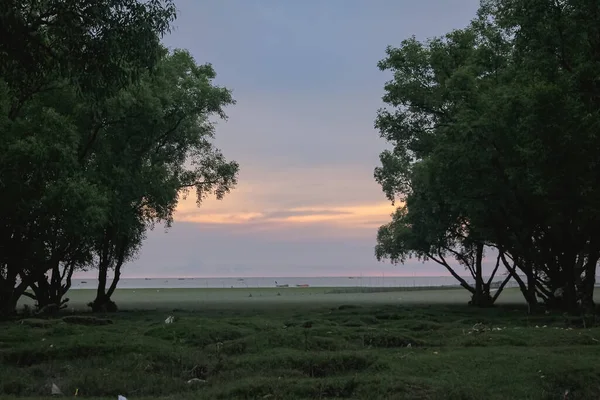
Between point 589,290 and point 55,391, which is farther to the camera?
point 589,290

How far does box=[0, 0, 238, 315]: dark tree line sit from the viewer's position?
459 inches

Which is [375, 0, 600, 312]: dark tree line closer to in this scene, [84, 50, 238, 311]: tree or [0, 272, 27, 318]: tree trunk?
[84, 50, 238, 311]: tree

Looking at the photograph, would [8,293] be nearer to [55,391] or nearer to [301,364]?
[55,391]

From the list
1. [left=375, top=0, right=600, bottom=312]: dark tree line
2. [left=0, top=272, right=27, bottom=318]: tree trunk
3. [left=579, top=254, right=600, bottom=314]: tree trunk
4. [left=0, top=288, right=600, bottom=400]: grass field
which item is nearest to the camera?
[left=0, top=288, right=600, bottom=400]: grass field

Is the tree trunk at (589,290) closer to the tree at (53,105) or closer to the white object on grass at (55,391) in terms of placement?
the tree at (53,105)

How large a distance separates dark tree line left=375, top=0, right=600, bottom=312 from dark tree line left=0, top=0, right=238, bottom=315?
1100 centimetres

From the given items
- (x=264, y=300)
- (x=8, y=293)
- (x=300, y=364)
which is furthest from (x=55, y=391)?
(x=264, y=300)

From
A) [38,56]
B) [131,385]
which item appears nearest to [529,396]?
[131,385]

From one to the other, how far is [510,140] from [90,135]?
18.9 metres

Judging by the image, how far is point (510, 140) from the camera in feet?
80.5

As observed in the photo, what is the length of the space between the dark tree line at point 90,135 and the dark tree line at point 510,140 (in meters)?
11.0

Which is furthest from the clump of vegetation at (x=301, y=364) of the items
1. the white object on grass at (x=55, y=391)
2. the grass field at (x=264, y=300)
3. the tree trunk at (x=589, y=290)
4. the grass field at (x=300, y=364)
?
the grass field at (x=264, y=300)

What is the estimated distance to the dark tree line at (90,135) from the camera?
38.2 ft

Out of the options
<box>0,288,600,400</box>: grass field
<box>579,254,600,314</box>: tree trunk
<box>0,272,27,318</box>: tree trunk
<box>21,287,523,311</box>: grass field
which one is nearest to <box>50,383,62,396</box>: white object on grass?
<box>0,288,600,400</box>: grass field
